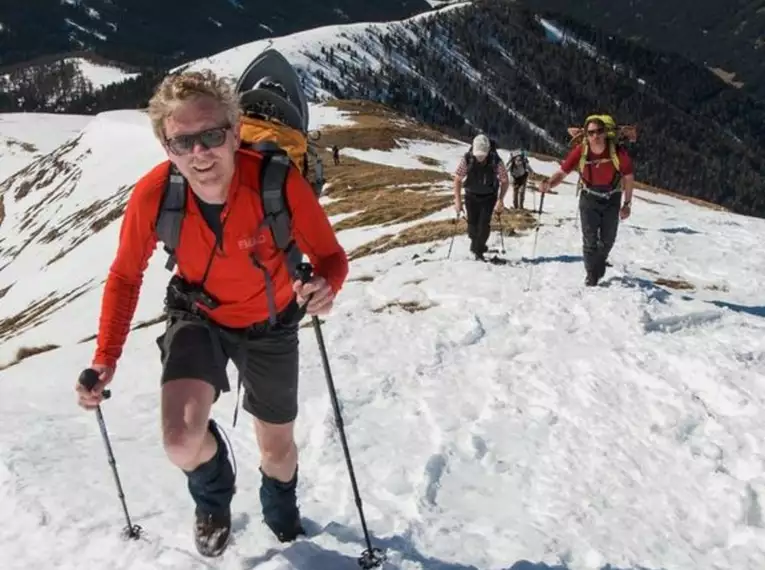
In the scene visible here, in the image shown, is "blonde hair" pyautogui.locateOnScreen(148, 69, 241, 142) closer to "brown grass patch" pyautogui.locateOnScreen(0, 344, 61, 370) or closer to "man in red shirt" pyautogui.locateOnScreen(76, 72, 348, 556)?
"man in red shirt" pyautogui.locateOnScreen(76, 72, 348, 556)

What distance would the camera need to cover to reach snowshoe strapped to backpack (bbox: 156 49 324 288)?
502cm

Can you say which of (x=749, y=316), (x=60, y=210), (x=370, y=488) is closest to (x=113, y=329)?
(x=370, y=488)

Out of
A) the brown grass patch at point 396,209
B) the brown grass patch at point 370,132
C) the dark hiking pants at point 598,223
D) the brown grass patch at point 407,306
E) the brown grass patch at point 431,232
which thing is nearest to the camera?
the dark hiking pants at point 598,223

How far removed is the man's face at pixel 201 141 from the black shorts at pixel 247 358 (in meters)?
1.04

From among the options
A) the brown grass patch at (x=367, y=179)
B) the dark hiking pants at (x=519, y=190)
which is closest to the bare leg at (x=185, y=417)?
the dark hiking pants at (x=519, y=190)

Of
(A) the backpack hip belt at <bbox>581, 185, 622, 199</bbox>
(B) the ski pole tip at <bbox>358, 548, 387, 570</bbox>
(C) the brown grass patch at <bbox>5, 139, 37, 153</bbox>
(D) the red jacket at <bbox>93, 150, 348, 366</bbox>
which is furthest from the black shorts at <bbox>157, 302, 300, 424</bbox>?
(C) the brown grass patch at <bbox>5, 139, 37, 153</bbox>

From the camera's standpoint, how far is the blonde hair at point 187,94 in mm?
4855

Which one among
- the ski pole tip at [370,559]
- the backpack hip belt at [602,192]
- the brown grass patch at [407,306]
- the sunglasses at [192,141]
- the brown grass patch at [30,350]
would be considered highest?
the sunglasses at [192,141]

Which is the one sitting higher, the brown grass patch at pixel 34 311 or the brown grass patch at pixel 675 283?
the brown grass patch at pixel 675 283

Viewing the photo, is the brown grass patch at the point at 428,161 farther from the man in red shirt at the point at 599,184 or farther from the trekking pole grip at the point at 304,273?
the trekking pole grip at the point at 304,273

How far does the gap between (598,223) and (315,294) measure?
9.54 m

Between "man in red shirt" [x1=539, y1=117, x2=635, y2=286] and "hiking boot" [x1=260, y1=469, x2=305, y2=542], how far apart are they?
28.1 ft

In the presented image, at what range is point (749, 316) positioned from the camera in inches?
466

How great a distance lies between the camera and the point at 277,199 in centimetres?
503
